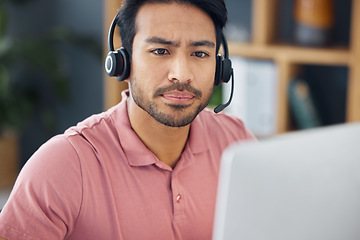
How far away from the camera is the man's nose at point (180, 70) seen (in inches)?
45.2

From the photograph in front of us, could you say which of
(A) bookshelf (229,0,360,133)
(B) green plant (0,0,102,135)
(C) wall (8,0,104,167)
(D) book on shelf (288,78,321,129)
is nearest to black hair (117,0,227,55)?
(A) bookshelf (229,0,360,133)

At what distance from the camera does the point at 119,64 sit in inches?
47.9

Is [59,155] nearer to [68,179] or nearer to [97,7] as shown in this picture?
[68,179]

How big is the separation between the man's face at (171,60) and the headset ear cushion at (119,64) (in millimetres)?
25

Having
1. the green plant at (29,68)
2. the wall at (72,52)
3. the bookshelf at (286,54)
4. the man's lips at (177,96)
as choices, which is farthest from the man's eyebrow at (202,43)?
the wall at (72,52)

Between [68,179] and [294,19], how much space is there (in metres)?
1.91

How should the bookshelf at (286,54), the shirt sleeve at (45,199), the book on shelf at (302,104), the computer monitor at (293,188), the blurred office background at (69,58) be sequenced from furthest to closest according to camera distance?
the blurred office background at (69,58) < the book on shelf at (302,104) < the bookshelf at (286,54) < the shirt sleeve at (45,199) < the computer monitor at (293,188)

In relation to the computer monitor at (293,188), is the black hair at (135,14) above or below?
above

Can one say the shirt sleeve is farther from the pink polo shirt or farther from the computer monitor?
the computer monitor

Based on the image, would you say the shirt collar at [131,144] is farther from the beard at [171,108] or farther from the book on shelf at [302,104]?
the book on shelf at [302,104]

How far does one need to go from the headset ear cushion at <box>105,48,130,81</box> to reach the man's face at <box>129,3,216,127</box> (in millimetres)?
25

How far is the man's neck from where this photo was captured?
1243 mm

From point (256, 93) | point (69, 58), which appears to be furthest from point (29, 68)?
point (256, 93)

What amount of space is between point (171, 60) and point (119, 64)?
128 mm
